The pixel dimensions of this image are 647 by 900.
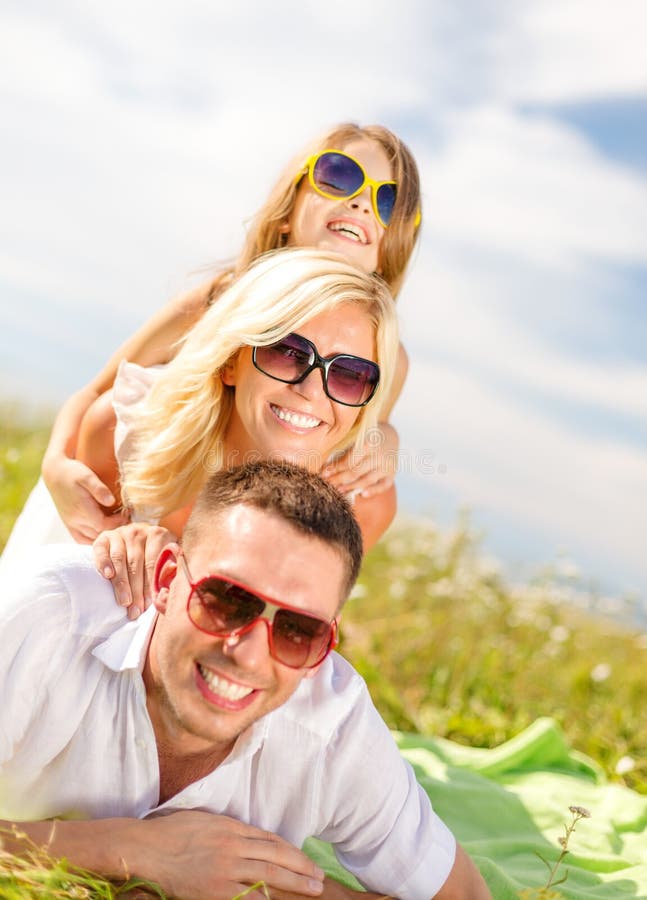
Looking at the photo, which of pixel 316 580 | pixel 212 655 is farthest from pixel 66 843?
pixel 316 580

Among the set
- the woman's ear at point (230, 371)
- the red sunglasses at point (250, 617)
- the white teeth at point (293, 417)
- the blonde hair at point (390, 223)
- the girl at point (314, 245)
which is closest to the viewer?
the red sunglasses at point (250, 617)

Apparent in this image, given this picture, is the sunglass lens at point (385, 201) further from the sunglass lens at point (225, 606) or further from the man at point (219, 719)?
the sunglass lens at point (225, 606)

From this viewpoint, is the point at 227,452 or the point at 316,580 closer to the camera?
the point at 316,580

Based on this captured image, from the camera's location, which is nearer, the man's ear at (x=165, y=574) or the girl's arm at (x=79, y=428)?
the man's ear at (x=165, y=574)

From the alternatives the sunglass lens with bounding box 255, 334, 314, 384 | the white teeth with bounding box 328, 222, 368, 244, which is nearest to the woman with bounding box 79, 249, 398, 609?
the sunglass lens with bounding box 255, 334, 314, 384

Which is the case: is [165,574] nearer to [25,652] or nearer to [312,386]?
[25,652]

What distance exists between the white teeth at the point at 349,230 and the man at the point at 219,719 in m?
1.97

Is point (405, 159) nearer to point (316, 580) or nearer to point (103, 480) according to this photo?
point (103, 480)

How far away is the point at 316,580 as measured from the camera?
Answer: 7.78ft

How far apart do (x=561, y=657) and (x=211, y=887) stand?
15.0 ft

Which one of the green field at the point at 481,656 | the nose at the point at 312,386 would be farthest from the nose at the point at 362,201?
the green field at the point at 481,656

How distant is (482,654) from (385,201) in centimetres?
317

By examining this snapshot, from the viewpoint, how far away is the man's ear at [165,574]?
2.52m

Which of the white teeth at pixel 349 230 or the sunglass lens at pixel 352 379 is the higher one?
the white teeth at pixel 349 230
